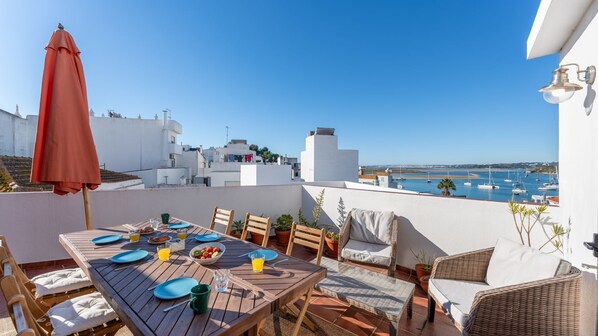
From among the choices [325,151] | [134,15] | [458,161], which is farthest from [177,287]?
[458,161]

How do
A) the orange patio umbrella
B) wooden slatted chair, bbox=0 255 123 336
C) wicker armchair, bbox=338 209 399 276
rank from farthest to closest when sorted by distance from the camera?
Answer: wicker armchair, bbox=338 209 399 276 < the orange patio umbrella < wooden slatted chair, bbox=0 255 123 336

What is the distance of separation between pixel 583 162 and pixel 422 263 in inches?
84.2

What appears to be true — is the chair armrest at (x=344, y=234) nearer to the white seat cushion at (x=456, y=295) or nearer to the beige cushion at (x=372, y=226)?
the beige cushion at (x=372, y=226)

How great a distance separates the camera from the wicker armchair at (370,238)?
10.6ft

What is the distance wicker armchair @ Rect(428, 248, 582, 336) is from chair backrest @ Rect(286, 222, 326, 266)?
1.27 m

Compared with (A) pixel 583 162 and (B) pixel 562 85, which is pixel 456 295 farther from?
(B) pixel 562 85

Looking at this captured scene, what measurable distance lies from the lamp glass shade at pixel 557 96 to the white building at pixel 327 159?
1198 cm

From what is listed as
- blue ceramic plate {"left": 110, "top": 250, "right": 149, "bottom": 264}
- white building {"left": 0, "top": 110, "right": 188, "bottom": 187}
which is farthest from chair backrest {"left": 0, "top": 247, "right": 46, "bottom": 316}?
white building {"left": 0, "top": 110, "right": 188, "bottom": 187}

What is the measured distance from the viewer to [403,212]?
3742 mm

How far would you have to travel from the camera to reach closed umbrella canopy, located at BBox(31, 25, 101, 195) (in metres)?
2.39

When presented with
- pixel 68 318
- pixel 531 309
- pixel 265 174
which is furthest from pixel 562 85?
pixel 265 174

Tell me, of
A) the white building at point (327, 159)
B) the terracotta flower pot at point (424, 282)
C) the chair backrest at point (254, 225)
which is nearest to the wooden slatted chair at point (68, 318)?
the chair backrest at point (254, 225)

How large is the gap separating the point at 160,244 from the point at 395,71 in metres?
11.4

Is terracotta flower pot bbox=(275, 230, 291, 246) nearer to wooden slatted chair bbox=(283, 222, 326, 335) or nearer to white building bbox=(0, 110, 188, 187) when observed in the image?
wooden slatted chair bbox=(283, 222, 326, 335)
